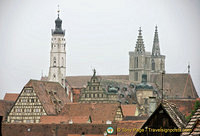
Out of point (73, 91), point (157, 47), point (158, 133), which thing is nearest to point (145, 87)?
point (73, 91)

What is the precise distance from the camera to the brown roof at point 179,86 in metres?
132

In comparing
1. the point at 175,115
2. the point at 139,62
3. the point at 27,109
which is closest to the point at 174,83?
the point at 139,62

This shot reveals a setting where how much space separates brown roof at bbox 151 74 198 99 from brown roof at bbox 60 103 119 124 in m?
48.4

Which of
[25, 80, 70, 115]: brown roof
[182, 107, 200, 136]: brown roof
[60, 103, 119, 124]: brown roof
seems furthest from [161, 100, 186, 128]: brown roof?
[25, 80, 70, 115]: brown roof

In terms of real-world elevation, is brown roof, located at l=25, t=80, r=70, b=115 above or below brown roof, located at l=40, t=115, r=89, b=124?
above

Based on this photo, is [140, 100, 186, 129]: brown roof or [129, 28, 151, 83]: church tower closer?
[140, 100, 186, 129]: brown roof

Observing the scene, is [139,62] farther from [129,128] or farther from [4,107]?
[129,128]

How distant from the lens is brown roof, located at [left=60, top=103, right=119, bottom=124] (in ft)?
263

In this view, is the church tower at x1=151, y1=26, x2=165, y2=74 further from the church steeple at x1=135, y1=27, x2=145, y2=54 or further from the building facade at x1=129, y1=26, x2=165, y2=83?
the church steeple at x1=135, y1=27, x2=145, y2=54

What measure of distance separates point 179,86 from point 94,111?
56.4m

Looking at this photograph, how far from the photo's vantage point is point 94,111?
82.5 metres

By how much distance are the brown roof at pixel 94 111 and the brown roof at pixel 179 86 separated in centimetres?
4840

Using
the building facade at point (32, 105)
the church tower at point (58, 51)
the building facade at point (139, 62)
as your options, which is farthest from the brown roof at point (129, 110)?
the building facade at point (139, 62)

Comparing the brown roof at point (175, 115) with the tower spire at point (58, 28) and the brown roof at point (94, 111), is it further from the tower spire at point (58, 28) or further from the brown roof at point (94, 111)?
the tower spire at point (58, 28)
